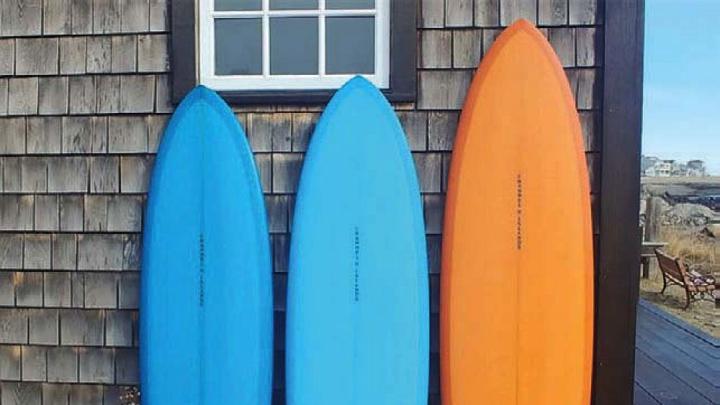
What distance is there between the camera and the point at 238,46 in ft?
6.12

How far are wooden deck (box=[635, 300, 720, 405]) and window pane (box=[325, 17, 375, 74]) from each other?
71.9 inches

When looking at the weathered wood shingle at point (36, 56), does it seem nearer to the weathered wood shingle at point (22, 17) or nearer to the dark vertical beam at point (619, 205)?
the weathered wood shingle at point (22, 17)

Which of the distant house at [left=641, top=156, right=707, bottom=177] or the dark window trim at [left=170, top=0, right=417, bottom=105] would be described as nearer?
the dark window trim at [left=170, top=0, right=417, bottom=105]

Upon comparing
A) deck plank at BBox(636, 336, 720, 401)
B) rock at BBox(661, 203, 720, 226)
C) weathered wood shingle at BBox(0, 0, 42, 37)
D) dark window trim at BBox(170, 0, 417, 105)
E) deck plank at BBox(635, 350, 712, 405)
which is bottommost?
deck plank at BBox(635, 350, 712, 405)

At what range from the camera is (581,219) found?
170 cm

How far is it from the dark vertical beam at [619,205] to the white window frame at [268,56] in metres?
0.74

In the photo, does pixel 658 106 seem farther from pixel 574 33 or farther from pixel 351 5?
pixel 351 5

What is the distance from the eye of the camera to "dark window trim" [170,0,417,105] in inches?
69.4

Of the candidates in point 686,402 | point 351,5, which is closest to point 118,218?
point 351,5

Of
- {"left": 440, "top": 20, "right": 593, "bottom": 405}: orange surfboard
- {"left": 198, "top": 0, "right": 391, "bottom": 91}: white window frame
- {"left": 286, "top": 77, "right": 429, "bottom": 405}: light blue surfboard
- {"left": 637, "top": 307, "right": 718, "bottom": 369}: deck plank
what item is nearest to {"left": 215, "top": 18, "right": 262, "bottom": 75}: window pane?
{"left": 198, "top": 0, "right": 391, "bottom": 91}: white window frame

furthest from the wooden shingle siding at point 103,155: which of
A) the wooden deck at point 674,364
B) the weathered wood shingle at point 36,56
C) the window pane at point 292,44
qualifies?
the wooden deck at point 674,364

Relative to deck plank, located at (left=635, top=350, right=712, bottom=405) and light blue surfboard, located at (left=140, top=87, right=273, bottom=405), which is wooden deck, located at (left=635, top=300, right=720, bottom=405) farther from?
light blue surfboard, located at (left=140, top=87, right=273, bottom=405)

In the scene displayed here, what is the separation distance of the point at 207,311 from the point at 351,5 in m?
1.16

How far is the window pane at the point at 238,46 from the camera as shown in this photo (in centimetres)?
186
